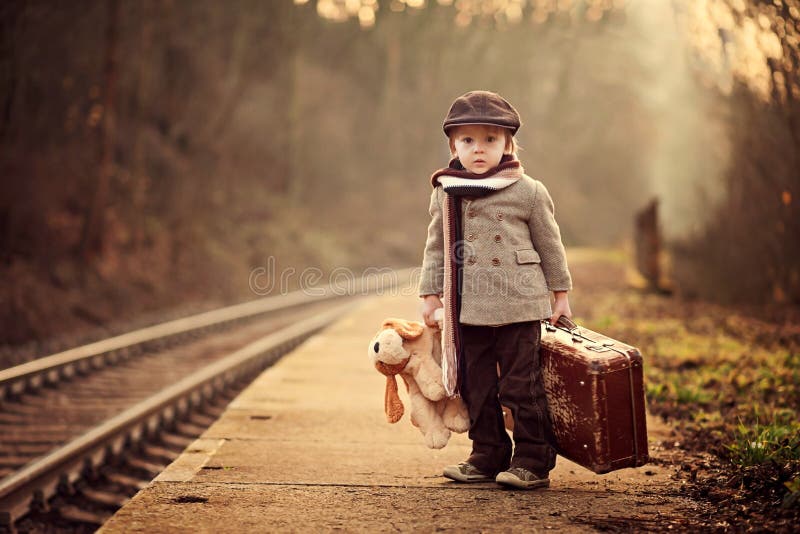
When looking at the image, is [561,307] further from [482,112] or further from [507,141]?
[482,112]

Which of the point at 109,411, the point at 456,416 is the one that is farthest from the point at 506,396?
the point at 109,411

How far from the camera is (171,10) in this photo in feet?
65.1

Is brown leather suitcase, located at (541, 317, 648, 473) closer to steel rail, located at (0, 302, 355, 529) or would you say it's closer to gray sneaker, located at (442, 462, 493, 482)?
gray sneaker, located at (442, 462, 493, 482)

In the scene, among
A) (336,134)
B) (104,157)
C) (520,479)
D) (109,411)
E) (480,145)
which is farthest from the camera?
(336,134)

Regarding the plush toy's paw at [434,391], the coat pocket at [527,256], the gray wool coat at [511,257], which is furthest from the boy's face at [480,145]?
the plush toy's paw at [434,391]

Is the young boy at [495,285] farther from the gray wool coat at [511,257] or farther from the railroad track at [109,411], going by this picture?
the railroad track at [109,411]

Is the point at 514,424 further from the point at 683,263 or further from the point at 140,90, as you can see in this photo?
the point at 140,90

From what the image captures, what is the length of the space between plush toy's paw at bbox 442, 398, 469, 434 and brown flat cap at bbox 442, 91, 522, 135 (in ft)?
4.02

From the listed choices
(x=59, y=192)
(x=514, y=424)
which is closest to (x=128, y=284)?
(x=59, y=192)

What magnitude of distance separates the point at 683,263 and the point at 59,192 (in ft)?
40.7

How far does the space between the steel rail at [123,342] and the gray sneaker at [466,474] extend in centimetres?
488

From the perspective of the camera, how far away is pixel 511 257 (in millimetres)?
3539

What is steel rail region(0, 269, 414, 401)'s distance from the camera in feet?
24.1

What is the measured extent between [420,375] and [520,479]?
612mm
